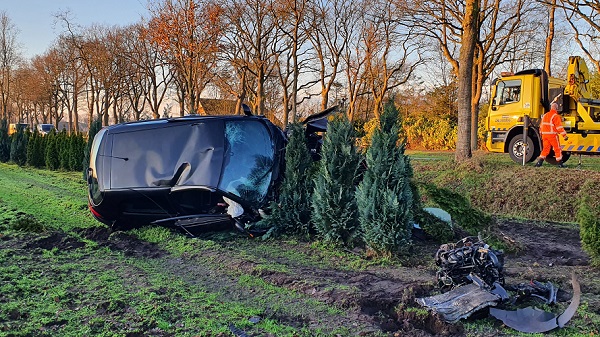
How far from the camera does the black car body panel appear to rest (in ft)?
22.2

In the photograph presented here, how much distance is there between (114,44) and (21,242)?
35273 mm

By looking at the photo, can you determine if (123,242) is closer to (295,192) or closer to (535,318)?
(295,192)

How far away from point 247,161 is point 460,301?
3871mm

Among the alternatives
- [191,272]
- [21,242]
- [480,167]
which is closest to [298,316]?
[191,272]

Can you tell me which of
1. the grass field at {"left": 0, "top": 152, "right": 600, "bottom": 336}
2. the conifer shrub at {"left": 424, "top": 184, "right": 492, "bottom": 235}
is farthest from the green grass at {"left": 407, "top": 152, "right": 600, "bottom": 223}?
the grass field at {"left": 0, "top": 152, "right": 600, "bottom": 336}

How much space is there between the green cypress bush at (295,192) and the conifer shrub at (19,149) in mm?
20629

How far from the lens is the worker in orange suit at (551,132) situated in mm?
13773

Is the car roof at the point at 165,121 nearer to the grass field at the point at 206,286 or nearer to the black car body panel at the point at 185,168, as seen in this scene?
the black car body panel at the point at 185,168

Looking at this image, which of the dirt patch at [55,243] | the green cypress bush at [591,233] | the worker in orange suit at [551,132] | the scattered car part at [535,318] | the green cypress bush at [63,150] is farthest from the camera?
the green cypress bush at [63,150]

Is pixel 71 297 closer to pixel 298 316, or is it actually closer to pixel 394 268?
pixel 298 316

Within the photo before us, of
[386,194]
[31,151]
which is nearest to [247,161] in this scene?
[386,194]

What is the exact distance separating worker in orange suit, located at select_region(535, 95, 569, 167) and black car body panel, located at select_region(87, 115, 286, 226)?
9.84 m

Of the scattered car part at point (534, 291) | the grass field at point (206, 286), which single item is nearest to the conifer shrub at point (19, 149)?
the grass field at point (206, 286)

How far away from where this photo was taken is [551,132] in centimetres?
1388
